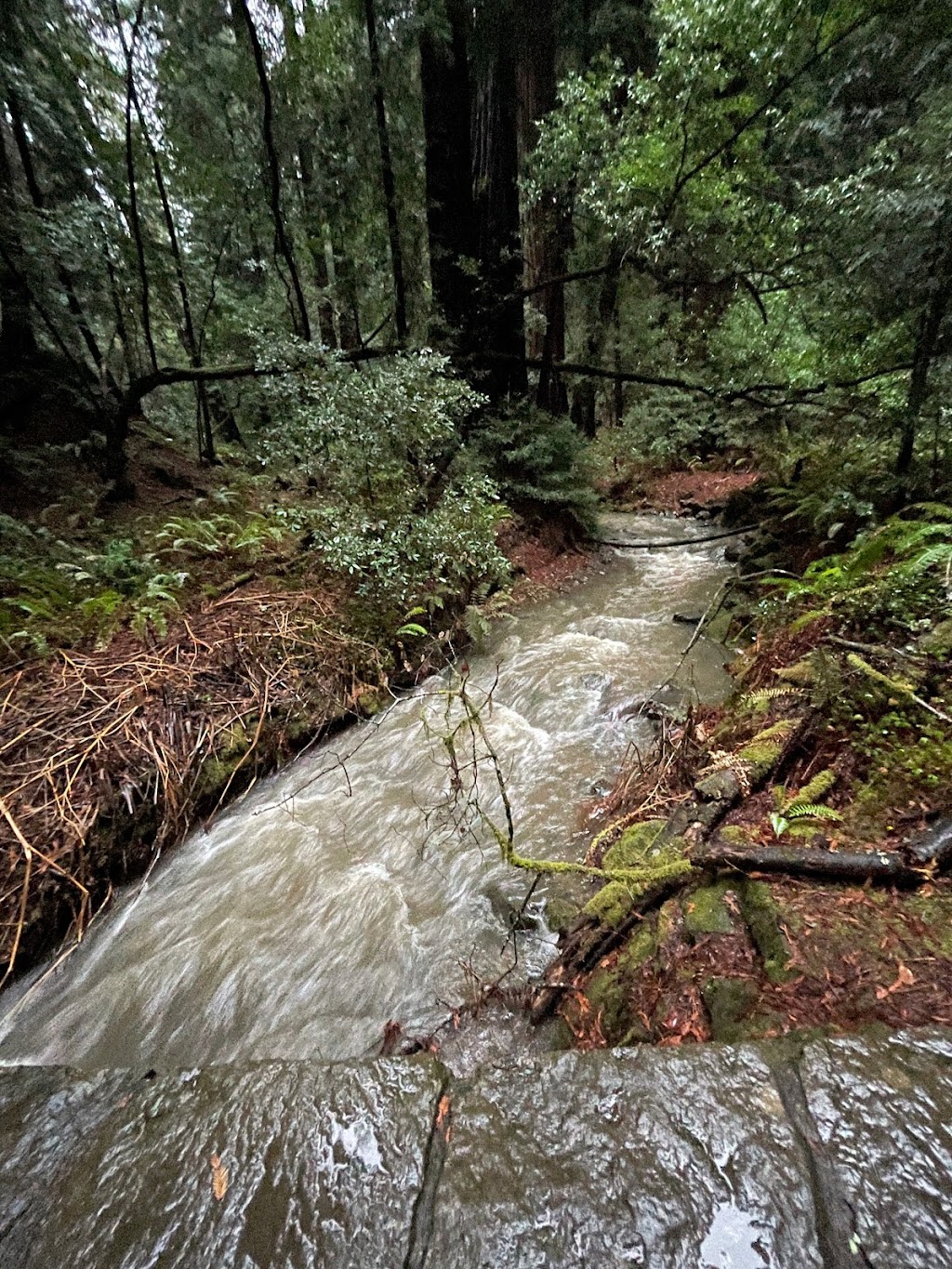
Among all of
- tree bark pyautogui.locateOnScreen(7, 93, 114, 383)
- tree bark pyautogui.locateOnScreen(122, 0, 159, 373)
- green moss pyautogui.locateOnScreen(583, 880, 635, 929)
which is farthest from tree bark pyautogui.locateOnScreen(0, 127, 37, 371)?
green moss pyautogui.locateOnScreen(583, 880, 635, 929)

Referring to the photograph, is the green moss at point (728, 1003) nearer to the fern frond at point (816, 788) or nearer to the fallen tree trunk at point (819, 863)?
the fallen tree trunk at point (819, 863)

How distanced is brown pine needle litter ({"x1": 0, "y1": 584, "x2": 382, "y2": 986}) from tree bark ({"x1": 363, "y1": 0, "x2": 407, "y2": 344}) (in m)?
5.40

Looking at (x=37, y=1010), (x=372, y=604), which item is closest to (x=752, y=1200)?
(x=37, y=1010)

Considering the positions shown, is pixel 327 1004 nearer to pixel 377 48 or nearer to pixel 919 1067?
pixel 919 1067

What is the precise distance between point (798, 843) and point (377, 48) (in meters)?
10.9

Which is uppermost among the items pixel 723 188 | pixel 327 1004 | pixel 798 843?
pixel 723 188

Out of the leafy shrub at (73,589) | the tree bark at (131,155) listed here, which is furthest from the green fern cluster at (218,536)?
the tree bark at (131,155)

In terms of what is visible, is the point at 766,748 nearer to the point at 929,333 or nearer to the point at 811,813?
the point at 811,813

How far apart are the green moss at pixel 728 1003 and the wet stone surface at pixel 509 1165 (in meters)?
0.37

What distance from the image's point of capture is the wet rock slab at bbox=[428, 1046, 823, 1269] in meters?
1.12

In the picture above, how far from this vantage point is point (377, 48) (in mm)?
7578

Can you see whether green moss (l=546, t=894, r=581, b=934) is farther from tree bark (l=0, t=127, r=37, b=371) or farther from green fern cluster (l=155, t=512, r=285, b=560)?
tree bark (l=0, t=127, r=37, b=371)

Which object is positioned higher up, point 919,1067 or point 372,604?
point 372,604

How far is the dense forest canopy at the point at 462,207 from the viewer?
5.73 m
